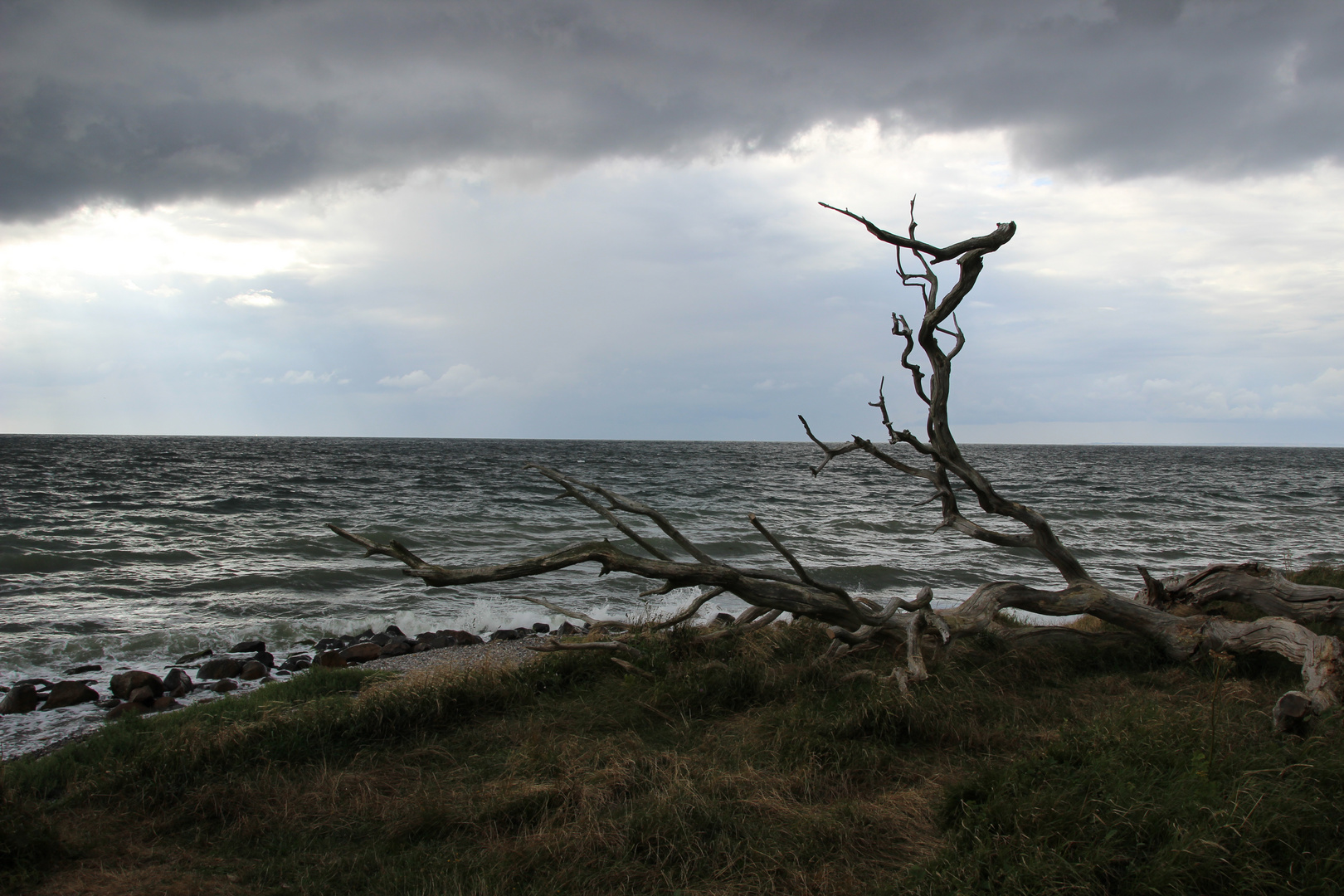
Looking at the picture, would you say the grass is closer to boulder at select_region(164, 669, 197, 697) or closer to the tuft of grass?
the tuft of grass

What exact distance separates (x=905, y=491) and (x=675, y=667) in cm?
3489

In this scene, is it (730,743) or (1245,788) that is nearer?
(1245,788)

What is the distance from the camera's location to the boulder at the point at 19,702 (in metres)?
7.19

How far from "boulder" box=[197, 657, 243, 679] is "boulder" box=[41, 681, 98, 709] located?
3.38ft

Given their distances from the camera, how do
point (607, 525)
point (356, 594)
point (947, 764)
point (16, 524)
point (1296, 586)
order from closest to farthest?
point (947, 764) < point (1296, 586) < point (356, 594) < point (16, 524) < point (607, 525)

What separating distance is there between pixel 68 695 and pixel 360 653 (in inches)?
114

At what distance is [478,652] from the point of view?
9.31 metres

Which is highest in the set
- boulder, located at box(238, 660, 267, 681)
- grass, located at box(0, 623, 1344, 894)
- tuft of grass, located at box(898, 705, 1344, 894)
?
tuft of grass, located at box(898, 705, 1344, 894)

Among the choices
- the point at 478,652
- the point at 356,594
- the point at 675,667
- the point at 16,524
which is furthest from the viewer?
the point at 16,524

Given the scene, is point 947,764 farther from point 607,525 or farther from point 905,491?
point 905,491

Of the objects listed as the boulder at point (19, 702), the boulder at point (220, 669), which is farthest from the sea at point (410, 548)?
the boulder at point (220, 669)

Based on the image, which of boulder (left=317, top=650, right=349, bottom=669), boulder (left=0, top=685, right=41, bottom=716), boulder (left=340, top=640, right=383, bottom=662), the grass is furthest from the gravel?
boulder (left=0, top=685, right=41, bottom=716)

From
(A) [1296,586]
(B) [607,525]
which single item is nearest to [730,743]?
(A) [1296,586]

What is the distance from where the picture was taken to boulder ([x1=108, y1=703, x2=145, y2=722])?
7013mm
